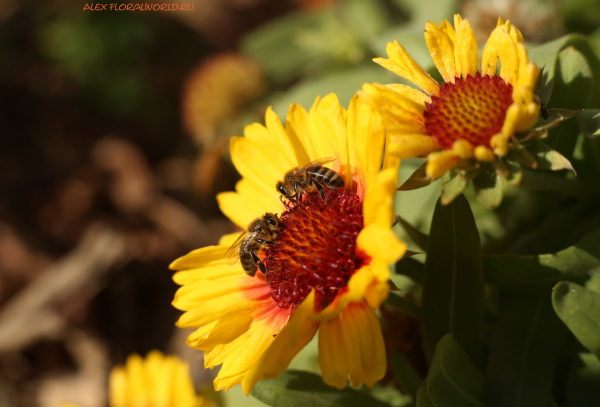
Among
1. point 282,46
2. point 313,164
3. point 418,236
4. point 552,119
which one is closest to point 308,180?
point 313,164

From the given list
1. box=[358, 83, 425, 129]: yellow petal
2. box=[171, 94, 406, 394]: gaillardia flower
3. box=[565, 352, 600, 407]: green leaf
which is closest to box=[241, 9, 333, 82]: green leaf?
box=[171, 94, 406, 394]: gaillardia flower

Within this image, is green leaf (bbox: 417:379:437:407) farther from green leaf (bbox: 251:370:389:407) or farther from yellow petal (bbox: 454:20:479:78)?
yellow petal (bbox: 454:20:479:78)

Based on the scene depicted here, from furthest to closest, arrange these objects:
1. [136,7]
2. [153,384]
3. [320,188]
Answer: [136,7] < [153,384] < [320,188]

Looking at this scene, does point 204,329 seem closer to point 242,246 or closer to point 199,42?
point 242,246

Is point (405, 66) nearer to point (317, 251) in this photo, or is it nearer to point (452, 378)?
point (317, 251)

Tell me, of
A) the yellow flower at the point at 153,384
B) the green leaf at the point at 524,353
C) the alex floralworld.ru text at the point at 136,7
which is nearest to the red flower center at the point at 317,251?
the green leaf at the point at 524,353

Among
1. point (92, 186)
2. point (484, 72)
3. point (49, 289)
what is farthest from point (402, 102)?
point (92, 186)
